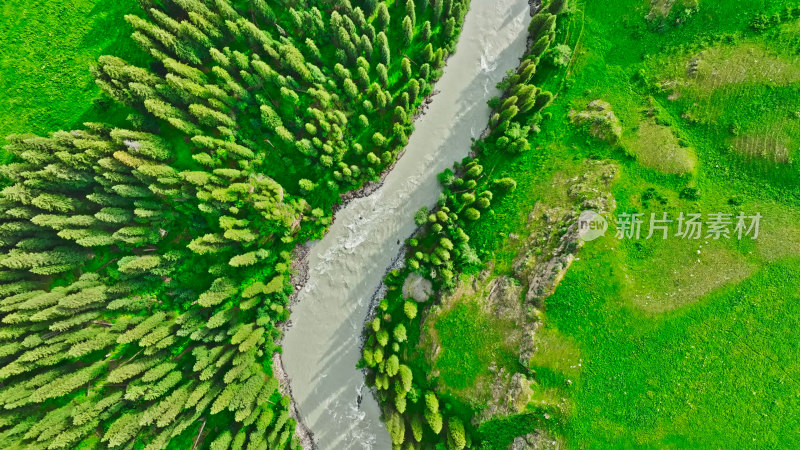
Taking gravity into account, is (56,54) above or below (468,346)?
above

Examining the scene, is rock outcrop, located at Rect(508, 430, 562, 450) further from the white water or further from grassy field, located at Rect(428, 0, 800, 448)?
the white water

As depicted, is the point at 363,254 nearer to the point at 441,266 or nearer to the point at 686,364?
the point at 441,266

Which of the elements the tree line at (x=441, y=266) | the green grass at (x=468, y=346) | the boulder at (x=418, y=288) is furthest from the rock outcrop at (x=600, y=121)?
the boulder at (x=418, y=288)

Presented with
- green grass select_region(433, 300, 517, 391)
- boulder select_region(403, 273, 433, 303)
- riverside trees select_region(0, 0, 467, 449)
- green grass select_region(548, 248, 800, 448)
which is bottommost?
green grass select_region(548, 248, 800, 448)

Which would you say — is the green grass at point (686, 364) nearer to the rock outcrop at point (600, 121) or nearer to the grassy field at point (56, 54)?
the rock outcrop at point (600, 121)

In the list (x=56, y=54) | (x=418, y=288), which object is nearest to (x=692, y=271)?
(x=418, y=288)

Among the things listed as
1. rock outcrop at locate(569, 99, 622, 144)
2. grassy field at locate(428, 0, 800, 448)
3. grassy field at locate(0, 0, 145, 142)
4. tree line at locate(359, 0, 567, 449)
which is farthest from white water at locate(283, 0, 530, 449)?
grassy field at locate(0, 0, 145, 142)
